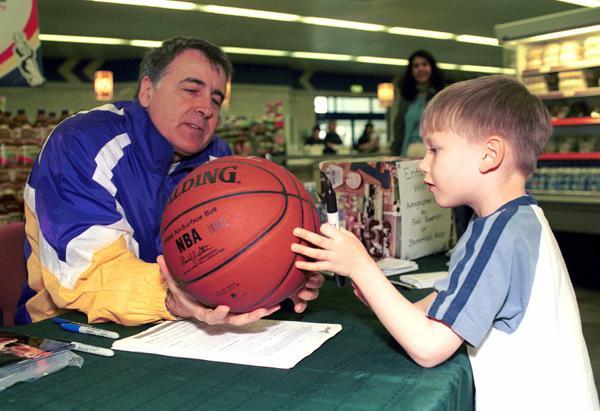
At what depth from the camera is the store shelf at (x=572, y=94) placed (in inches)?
202

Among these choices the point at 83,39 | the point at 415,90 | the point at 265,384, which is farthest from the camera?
the point at 83,39

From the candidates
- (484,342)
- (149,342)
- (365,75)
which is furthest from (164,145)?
(365,75)

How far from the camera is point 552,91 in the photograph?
18.2ft

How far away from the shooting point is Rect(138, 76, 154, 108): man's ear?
186 cm

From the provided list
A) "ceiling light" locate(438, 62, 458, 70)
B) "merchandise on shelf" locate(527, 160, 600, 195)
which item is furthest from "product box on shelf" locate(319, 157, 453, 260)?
"ceiling light" locate(438, 62, 458, 70)

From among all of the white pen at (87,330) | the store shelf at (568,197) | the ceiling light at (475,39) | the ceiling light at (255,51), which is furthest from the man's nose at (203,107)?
the ceiling light at (255,51)

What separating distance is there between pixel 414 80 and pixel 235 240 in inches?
166

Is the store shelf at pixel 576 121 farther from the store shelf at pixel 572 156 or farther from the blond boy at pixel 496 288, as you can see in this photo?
the blond boy at pixel 496 288

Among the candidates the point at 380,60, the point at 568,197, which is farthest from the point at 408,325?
the point at 380,60

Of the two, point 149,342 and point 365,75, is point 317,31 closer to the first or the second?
point 365,75

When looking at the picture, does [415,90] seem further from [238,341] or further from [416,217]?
[238,341]

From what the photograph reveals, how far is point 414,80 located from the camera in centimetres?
501

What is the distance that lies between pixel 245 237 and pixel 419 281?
28.5 inches

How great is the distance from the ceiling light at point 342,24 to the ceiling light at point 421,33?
302 millimetres
